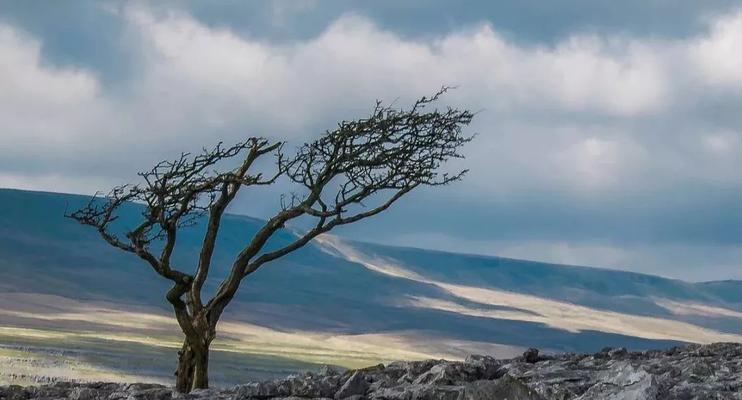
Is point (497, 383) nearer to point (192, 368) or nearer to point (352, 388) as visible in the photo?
point (352, 388)

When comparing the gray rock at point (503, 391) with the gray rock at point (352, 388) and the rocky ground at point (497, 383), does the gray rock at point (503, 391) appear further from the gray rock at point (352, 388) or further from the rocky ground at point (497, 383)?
the gray rock at point (352, 388)

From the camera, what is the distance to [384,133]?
25297 mm

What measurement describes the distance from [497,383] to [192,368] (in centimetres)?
1346

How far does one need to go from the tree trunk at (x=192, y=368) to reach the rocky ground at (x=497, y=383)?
485cm

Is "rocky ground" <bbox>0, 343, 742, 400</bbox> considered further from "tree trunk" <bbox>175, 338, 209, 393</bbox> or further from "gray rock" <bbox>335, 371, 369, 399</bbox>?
"tree trunk" <bbox>175, 338, 209, 393</bbox>

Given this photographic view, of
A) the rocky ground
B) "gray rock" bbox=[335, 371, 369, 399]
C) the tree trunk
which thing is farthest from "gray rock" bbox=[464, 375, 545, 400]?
the tree trunk

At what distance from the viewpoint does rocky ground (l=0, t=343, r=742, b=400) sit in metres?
10.5

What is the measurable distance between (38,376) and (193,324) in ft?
151

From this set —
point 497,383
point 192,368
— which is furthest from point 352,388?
point 192,368

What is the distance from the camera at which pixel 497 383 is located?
10.3 m

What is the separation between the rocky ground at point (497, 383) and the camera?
10469 millimetres

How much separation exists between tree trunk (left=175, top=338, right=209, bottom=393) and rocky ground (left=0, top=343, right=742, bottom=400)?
4.85 m

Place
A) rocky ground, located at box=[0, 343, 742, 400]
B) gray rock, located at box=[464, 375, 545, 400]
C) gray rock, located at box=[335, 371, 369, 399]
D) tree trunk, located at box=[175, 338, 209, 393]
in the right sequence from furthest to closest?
1. tree trunk, located at box=[175, 338, 209, 393]
2. gray rock, located at box=[335, 371, 369, 399]
3. rocky ground, located at box=[0, 343, 742, 400]
4. gray rock, located at box=[464, 375, 545, 400]

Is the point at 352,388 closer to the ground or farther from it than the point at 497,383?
closer to the ground
